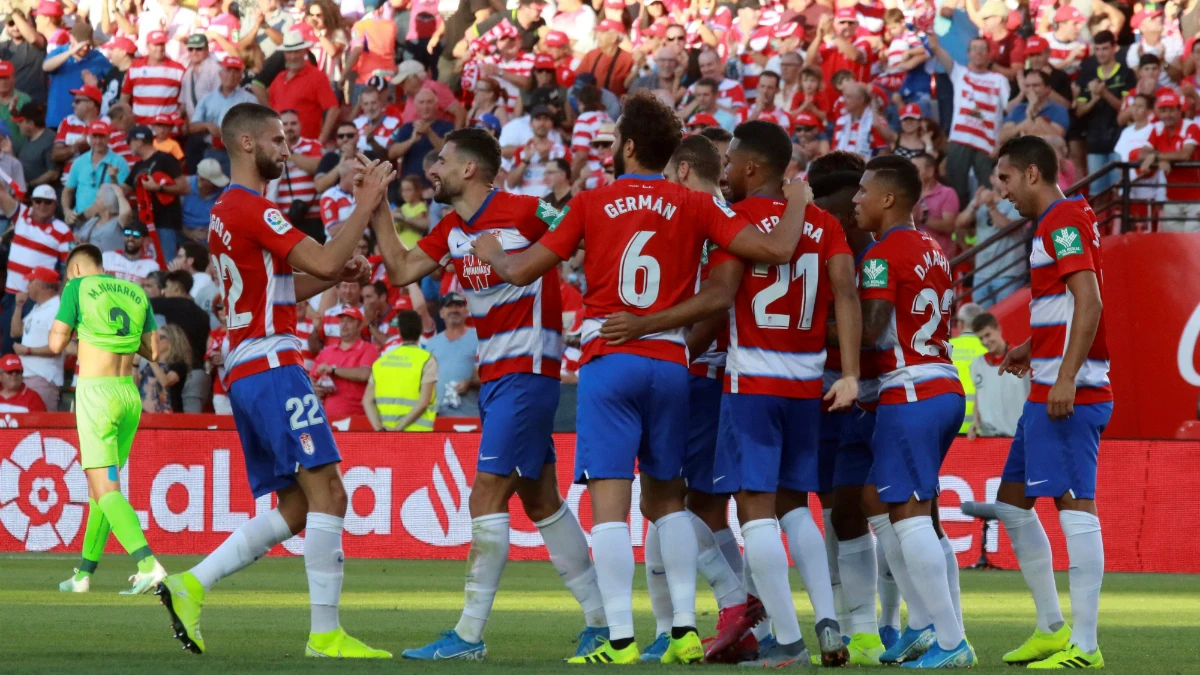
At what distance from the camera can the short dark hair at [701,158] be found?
789cm

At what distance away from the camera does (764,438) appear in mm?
7469

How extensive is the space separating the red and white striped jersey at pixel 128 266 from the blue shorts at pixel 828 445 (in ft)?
43.9

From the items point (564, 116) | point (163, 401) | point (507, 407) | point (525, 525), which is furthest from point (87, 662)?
point (564, 116)

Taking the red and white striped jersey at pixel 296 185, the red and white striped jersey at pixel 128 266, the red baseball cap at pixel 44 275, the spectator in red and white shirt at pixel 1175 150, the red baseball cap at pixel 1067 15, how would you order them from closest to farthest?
the spectator in red and white shirt at pixel 1175 150, the red baseball cap at pixel 1067 15, the red baseball cap at pixel 44 275, the red and white striped jersey at pixel 128 266, the red and white striped jersey at pixel 296 185

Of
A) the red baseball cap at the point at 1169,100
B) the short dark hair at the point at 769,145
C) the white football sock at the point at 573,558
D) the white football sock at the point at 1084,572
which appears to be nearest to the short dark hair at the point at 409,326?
the red baseball cap at the point at 1169,100

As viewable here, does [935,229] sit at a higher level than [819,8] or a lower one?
lower

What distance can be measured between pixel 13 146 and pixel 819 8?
11275 mm

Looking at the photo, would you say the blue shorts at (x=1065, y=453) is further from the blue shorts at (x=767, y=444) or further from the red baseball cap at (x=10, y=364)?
the red baseball cap at (x=10, y=364)

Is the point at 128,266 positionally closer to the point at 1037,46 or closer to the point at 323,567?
the point at 1037,46

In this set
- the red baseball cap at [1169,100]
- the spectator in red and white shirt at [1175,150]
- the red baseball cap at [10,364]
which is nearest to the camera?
the spectator in red and white shirt at [1175,150]

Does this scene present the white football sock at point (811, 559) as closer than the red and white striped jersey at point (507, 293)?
Yes

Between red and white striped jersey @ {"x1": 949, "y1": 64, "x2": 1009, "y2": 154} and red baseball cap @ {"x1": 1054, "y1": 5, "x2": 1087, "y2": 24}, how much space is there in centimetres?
133

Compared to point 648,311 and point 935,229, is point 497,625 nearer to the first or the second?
point 648,311

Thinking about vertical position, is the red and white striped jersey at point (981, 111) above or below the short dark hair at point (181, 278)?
above
